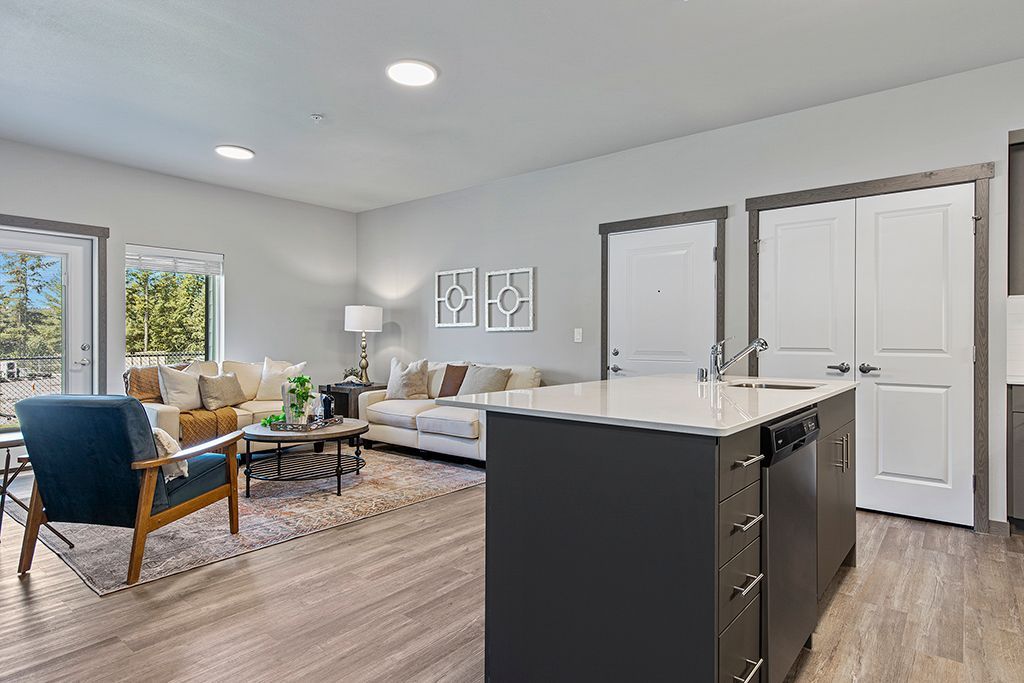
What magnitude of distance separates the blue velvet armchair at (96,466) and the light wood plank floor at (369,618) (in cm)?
28

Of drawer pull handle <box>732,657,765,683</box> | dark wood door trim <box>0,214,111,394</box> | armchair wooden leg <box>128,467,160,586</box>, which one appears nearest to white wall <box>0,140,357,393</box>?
dark wood door trim <box>0,214,111,394</box>

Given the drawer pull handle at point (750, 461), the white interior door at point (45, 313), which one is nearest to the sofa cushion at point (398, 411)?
the white interior door at point (45, 313)

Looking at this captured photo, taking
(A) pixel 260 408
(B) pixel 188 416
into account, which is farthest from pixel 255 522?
(A) pixel 260 408

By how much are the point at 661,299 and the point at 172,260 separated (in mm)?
4585

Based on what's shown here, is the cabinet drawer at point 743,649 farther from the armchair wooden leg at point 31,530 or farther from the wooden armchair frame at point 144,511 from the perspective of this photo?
the armchair wooden leg at point 31,530

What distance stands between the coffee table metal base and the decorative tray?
128 millimetres

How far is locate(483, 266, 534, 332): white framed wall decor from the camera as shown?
17.9 feet

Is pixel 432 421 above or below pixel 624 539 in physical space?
below

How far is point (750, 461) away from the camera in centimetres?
154

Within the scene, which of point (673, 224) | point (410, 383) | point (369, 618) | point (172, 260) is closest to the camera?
point (369, 618)

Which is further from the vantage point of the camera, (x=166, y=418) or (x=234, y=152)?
(x=234, y=152)

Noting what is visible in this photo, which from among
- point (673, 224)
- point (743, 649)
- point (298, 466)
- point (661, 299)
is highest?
point (673, 224)

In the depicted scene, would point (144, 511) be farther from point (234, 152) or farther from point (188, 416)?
point (234, 152)

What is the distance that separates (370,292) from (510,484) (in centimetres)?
563
